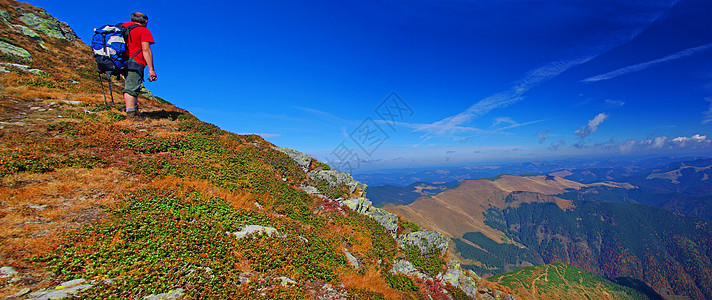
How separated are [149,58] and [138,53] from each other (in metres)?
1.30

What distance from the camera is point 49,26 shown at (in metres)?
29.9

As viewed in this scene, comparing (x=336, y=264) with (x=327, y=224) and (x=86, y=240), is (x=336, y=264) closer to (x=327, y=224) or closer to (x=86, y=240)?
(x=327, y=224)

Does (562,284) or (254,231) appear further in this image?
(562,284)

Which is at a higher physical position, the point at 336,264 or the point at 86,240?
the point at 86,240

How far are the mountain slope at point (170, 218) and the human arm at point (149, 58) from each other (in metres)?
3.51

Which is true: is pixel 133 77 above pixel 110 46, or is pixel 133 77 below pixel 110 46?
below

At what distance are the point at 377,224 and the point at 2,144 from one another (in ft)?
58.8

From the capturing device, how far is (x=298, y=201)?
14344 mm

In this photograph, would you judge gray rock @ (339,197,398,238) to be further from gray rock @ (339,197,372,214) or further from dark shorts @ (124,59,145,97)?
dark shorts @ (124,59,145,97)

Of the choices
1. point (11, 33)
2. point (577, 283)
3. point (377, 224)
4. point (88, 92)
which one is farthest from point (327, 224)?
point (577, 283)

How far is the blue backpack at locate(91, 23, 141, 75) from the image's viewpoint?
12258 mm

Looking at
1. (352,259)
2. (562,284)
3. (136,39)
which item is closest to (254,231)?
(352,259)

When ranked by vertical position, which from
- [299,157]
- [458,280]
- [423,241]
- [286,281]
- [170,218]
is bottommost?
[458,280]

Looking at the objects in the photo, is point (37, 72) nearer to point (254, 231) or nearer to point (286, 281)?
point (254, 231)
